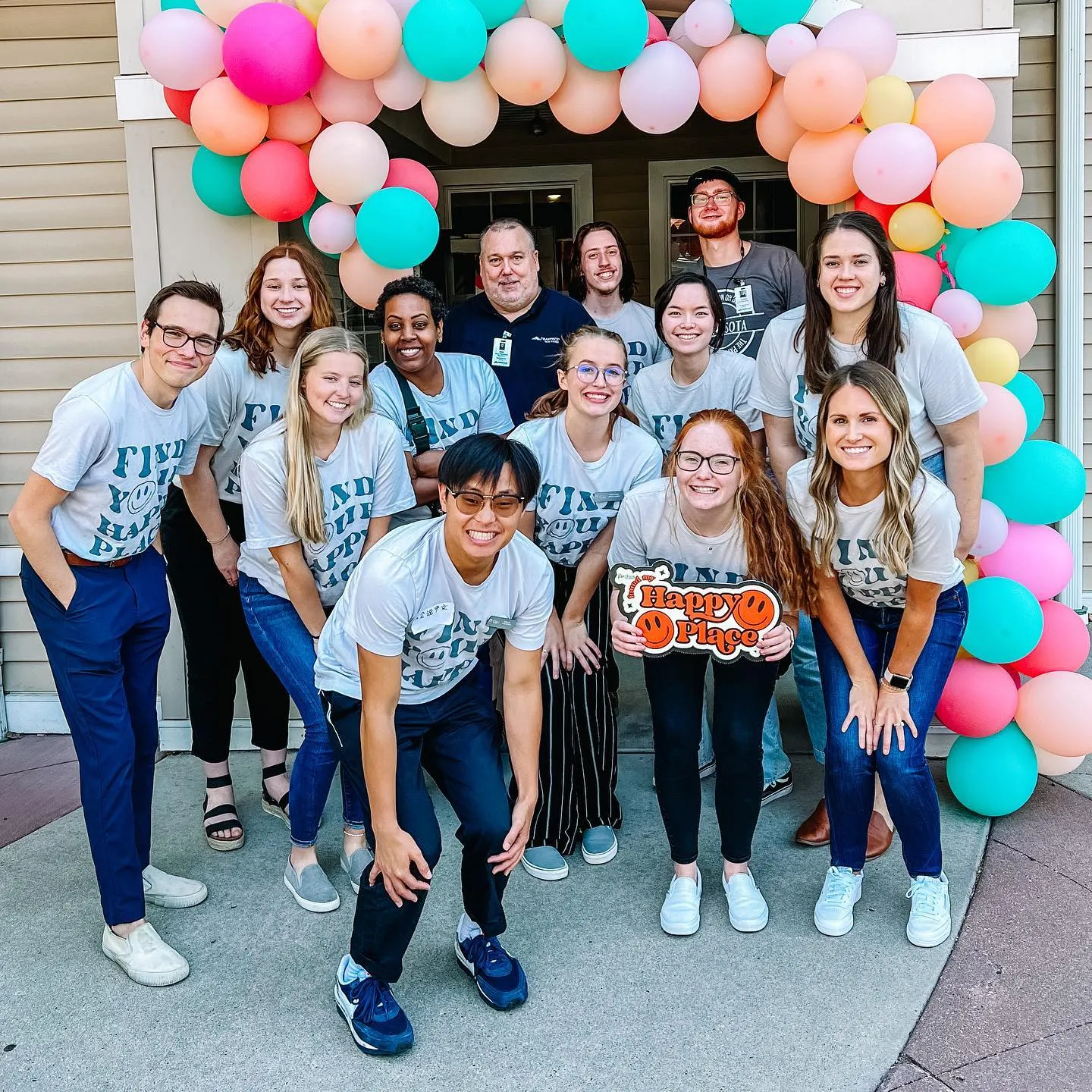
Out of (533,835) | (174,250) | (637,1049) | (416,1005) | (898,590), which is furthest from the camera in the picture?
(174,250)

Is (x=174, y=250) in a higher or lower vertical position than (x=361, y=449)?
higher

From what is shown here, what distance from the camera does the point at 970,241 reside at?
320 centimetres

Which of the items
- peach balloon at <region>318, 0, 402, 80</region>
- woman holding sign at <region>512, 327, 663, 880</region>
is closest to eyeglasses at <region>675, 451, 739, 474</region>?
woman holding sign at <region>512, 327, 663, 880</region>

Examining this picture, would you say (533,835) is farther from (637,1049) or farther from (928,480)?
(928,480)

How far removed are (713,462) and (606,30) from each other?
1.46 m

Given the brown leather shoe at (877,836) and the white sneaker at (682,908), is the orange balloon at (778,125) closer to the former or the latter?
the brown leather shoe at (877,836)

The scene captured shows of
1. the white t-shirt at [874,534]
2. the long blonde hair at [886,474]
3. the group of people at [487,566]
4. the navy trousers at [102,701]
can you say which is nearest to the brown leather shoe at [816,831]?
the group of people at [487,566]

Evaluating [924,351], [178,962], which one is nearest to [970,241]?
[924,351]

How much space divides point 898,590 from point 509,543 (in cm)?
102

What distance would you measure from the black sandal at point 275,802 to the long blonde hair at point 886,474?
1909mm

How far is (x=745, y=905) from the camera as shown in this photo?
2758mm

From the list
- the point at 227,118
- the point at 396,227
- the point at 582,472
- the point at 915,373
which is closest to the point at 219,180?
the point at 227,118

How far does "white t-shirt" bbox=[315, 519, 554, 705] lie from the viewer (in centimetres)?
218

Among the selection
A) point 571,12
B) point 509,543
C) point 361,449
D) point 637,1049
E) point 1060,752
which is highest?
point 571,12
